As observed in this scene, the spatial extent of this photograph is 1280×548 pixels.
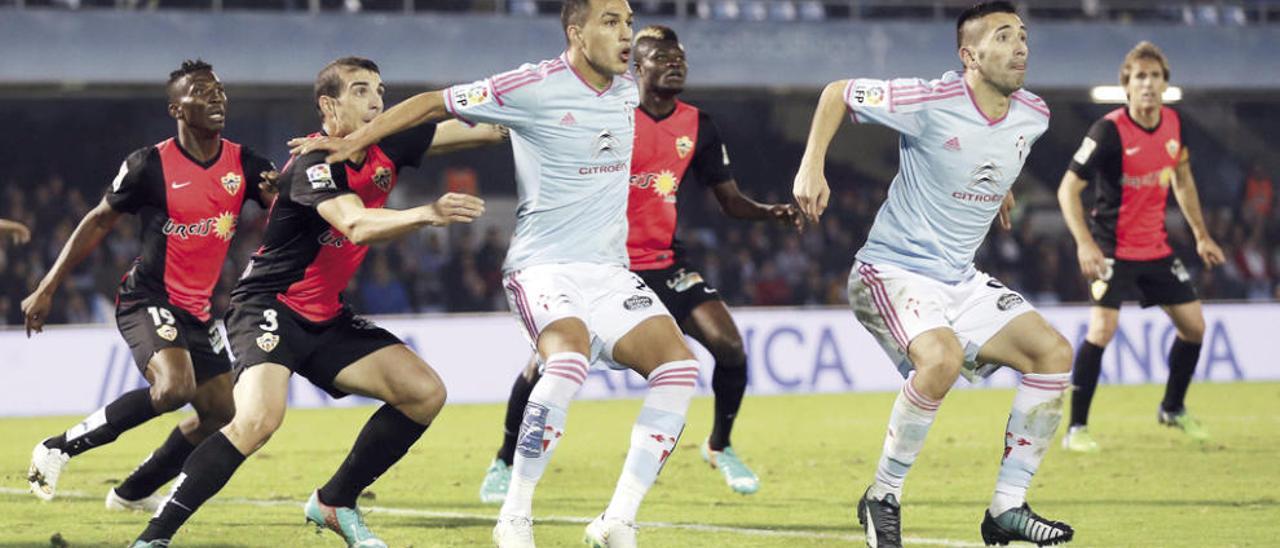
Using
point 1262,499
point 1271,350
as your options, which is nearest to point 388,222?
point 1262,499

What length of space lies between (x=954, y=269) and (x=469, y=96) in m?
2.05

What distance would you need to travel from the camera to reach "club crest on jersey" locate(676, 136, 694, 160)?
32.3 ft

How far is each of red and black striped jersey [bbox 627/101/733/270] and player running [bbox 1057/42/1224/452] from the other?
295 cm

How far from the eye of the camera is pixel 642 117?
32.2 feet

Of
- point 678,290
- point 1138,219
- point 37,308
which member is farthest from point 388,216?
point 1138,219

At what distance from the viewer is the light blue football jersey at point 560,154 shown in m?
6.95

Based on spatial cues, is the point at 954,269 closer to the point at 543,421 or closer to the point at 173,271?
the point at 543,421

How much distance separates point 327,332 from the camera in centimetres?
725

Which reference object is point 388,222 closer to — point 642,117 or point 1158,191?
point 642,117

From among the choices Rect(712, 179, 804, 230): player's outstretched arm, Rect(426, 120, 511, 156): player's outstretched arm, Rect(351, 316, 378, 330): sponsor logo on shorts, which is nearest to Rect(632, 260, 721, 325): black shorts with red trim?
Rect(712, 179, 804, 230): player's outstretched arm

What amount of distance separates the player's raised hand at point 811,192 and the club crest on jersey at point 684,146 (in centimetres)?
305

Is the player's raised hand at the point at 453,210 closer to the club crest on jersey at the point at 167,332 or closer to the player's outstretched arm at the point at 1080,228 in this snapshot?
the club crest on jersey at the point at 167,332

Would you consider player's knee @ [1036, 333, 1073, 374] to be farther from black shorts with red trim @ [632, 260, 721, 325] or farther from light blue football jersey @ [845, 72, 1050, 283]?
black shorts with red trim @ [632, 260, 721, 325]

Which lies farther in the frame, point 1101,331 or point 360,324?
point 1101,331
